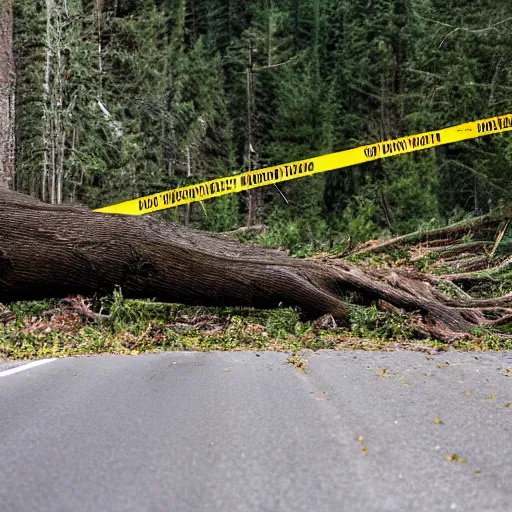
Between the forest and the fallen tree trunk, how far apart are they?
8.11 m

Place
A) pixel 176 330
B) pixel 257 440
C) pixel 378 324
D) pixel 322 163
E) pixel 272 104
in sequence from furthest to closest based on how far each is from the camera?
pixel 272 104, pixel 322 163, pixel 176 330, pixel 378 324, pixel 257 440

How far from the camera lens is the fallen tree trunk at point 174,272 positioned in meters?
8.38

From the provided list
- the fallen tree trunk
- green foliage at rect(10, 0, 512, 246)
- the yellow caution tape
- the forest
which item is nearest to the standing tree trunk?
the fallen tree trunk

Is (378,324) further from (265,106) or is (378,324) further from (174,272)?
(265,106)

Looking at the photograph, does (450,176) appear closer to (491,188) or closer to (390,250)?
(491,188)

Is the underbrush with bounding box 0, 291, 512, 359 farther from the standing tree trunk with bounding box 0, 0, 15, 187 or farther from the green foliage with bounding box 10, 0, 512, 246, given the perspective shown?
the green foliage with bounding box 10, 0, 512, 246

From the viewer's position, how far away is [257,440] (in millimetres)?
3684

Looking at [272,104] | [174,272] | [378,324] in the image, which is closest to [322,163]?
[378,324]

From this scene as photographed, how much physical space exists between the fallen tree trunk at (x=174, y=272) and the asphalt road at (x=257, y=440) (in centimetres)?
267

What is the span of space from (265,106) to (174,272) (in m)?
18.9

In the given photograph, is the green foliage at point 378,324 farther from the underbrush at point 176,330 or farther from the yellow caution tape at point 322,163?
the yellow caution tape at point 322,163

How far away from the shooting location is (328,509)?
→ 2.75 meters

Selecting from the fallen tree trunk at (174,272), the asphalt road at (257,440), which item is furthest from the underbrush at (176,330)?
the asphalt road at (257,440)

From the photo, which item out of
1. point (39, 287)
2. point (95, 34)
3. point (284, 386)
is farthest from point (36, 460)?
point (95, 34)
